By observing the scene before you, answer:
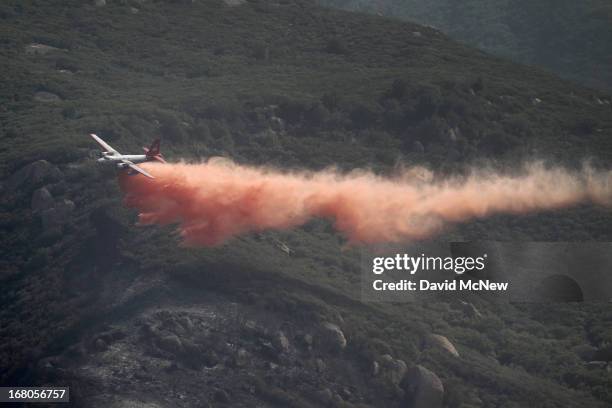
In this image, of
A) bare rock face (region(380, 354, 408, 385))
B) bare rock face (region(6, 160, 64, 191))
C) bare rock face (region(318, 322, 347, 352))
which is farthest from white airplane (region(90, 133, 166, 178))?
bare rock face (region(380, 354, 408, 385))

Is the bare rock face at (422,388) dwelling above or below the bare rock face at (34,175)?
below

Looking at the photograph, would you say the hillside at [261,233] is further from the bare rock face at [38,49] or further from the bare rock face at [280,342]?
the bare rock face at [38,49]

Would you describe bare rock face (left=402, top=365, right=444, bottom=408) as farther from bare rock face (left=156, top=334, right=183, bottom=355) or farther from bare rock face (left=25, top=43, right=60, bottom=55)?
bare rock face (left=25, top=43, right=60, bottom=55)

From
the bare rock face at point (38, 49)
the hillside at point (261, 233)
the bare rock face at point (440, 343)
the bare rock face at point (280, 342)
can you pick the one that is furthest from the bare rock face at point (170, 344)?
the bare rock face at point (38, 49)

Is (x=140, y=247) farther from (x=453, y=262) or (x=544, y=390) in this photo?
(x=544, y=390)

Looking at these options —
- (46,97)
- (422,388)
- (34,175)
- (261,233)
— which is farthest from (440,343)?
(46,97)

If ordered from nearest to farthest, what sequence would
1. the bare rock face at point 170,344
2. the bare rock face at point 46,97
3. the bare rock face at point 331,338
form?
the bare rock face at point 170,344
the bare rock face at point 331,338
the bare rock face at point 46,97

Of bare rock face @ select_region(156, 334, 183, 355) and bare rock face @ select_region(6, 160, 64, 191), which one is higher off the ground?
bare rock face @ select_region(6, 160, 64, 191)
